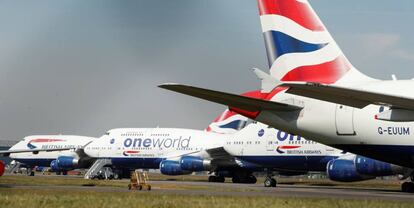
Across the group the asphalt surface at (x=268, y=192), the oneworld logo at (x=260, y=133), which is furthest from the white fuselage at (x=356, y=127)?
the oneworld logo at (x=260, y=133)

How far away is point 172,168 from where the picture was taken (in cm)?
5353

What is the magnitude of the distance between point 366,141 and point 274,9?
568cm

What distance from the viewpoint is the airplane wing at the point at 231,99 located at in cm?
1831

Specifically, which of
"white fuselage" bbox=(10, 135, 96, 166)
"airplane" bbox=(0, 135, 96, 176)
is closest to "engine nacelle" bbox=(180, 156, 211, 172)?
"airplane" bbox=(0, 135, 96, 176)

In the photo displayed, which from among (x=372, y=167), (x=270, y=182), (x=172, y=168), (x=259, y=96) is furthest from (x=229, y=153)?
(x=259, y=96)

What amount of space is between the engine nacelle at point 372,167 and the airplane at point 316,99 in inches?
384

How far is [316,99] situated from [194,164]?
32837 millimetres

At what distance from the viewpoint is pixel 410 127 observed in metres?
21.4

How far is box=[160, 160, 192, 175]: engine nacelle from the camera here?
175ft

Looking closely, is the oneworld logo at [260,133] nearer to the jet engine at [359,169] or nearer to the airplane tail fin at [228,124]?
the jet engine at [359,169]

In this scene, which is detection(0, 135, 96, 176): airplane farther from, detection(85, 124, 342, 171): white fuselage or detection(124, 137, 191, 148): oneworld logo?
detection(124, 137, 191, 148): oneworld logo

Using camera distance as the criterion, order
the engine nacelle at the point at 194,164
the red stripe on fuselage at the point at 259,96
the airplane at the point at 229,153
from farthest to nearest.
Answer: the engine nacelle at the point at 194,164 → the airplane at the point at 229,153 → the red stripe on fuselage at the point at 259,96

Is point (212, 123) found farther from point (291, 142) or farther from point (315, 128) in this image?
point (315, 128)

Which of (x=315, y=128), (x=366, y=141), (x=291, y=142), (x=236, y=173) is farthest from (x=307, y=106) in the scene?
(x=236, y=173)
